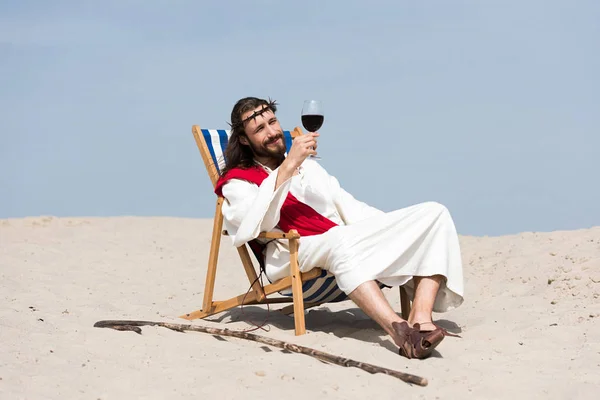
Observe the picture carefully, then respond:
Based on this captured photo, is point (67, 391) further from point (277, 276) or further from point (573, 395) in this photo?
point (573, 395)

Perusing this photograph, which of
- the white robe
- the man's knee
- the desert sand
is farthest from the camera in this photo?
the man's knee

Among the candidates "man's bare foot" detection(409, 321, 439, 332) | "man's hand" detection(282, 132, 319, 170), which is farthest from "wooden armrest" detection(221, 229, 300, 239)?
"man's bare foot" detection(409, 321, 439, 332)

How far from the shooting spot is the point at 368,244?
4434 mm

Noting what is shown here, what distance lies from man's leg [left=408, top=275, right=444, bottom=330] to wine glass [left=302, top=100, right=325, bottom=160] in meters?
0.97

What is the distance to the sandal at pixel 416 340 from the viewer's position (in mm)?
3936

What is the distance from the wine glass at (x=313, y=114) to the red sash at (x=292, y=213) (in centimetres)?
54

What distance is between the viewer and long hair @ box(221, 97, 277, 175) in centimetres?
517

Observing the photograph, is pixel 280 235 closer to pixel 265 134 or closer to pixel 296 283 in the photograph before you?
pixel 296 283

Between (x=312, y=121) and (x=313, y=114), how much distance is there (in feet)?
0.14

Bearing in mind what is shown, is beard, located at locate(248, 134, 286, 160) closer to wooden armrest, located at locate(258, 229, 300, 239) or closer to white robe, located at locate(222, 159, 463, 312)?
white robe, located at locate(222, 159, 463, 312)

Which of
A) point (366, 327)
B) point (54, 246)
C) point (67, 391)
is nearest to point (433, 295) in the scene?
point (366, 327)

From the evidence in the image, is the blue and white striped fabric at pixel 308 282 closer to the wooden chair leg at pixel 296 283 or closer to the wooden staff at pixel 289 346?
the wooden chair leg at pixel 296 283

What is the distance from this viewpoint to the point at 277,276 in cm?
491

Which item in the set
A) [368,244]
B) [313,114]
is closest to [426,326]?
[368,244]
